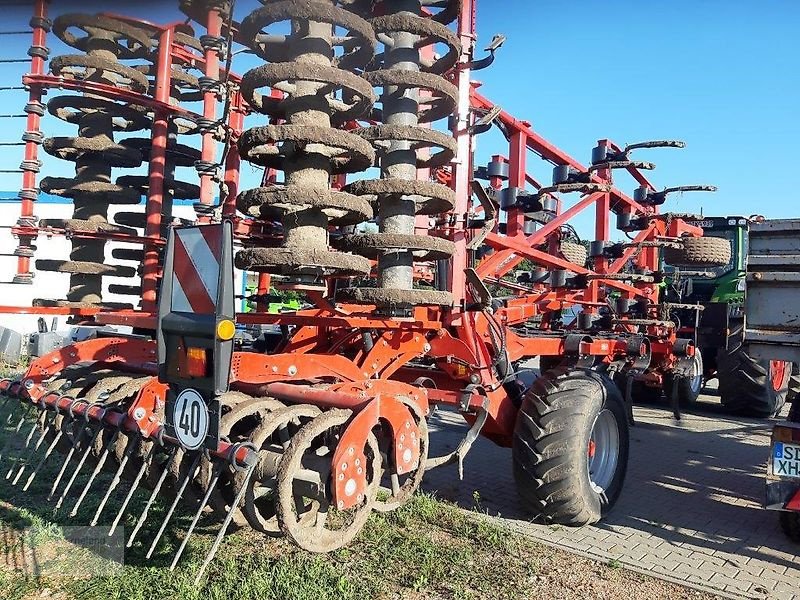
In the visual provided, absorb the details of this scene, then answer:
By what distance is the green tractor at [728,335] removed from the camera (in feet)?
29.9

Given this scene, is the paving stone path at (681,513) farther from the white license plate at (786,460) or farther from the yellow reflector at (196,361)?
the yellow reflector at (196,361)

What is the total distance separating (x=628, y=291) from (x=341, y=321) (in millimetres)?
4905

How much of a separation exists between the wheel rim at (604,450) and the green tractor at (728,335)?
4.16m

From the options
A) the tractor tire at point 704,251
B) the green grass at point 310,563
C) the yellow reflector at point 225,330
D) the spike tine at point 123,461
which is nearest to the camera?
the yellow reflector at point 225,330

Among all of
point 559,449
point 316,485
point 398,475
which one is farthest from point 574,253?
point 316,485

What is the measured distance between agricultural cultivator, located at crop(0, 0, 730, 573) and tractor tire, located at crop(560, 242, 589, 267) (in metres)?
1.38

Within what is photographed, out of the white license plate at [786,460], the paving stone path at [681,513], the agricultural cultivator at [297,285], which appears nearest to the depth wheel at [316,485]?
the agricultural cultivator at [297,285]

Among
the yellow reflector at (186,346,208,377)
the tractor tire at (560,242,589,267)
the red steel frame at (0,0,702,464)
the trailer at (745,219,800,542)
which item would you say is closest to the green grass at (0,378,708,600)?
the red steel frame at (0,0,702,464)

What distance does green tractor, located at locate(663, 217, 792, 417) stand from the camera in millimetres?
9125

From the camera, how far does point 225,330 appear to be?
265cm

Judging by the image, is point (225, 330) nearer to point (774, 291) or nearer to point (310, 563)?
point (310, 563)

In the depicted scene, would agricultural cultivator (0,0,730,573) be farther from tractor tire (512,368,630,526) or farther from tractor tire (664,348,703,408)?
tractor tire (664,348,703,408)

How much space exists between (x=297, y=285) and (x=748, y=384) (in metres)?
8.05

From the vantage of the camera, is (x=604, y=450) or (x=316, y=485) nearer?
(x=316, y=485)
